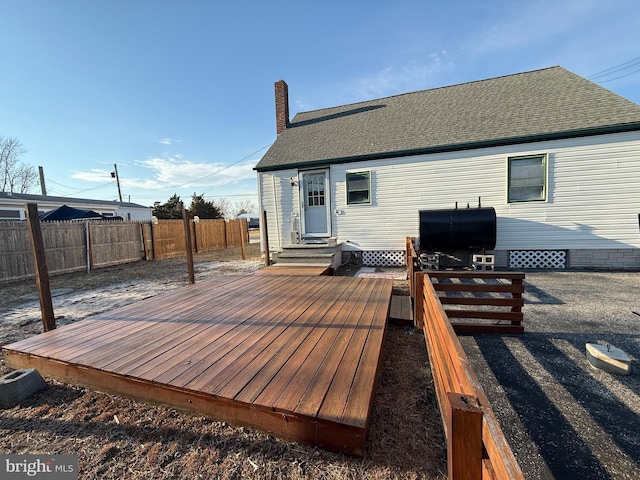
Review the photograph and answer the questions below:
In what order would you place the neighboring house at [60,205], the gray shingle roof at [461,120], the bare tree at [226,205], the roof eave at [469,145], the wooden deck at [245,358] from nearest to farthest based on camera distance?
1. the wooden deck at [245,358]
2. the roof eave at [469,145]
3. the gray shingle roof at [461,120]
4. the neighboring house at [60,205]
5. the bare tree at [226,205]

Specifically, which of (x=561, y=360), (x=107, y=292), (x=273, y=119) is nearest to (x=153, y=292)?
(x=107, y=292)

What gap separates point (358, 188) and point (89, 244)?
1051cm

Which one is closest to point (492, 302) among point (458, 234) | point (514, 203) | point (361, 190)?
point (458, 234)

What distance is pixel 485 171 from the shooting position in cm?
751

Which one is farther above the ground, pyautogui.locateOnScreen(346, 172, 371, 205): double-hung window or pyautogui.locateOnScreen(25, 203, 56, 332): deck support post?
pyautogui.locateOnScreen(346, 172, 371, 205): double-hung window

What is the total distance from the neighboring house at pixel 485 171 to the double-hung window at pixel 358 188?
0.03 meters

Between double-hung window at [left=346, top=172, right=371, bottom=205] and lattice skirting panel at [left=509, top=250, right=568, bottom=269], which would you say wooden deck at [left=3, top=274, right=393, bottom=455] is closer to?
double-hung window at [left=346, top=172, right=371, bottom=205]

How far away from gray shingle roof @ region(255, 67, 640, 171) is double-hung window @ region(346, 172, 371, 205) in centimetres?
60

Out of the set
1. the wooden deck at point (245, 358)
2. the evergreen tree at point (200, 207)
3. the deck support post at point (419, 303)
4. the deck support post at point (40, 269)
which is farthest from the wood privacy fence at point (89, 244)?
the evergreen tree at point (200, 207)

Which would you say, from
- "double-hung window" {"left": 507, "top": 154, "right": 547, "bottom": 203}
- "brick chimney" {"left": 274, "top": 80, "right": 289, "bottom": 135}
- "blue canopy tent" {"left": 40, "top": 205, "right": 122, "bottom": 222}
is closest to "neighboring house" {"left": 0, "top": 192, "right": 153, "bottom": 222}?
"blue canopy tent" {"left": 40, "top": 205, "right": 122, "bottom": 222}

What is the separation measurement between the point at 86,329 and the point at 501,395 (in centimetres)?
466

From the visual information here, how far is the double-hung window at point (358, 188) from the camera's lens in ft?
28.2

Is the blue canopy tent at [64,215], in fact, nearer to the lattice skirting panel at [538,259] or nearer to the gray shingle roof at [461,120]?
the gray shingle roof at [461,120]

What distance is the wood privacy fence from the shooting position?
8.25m
